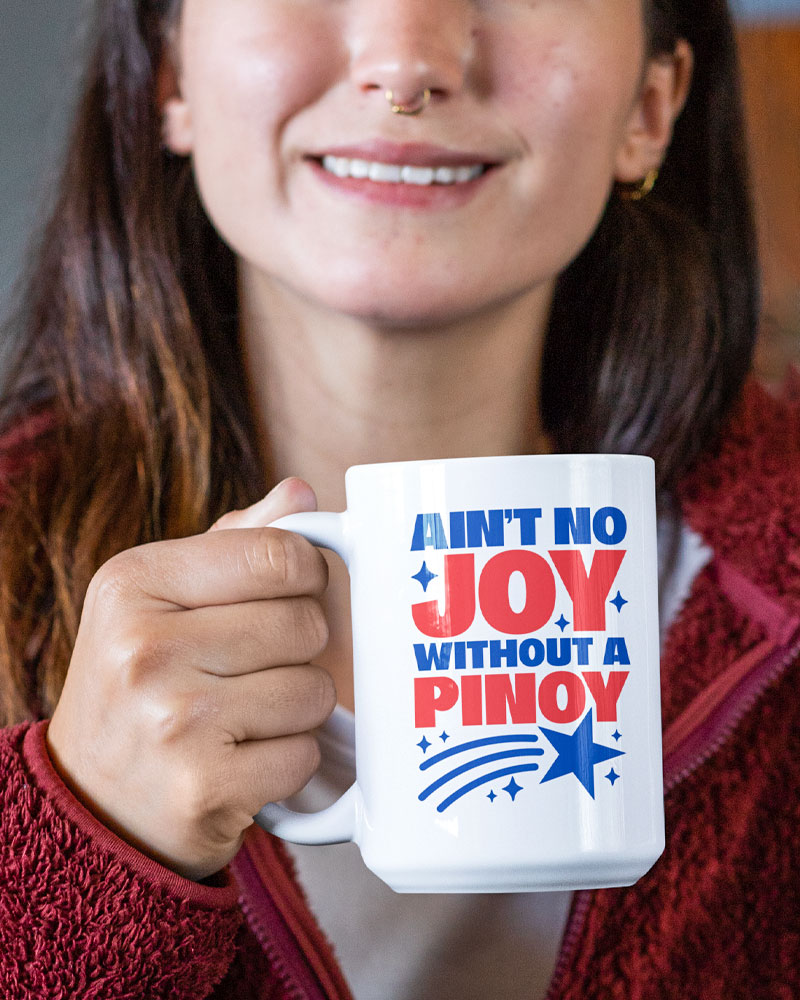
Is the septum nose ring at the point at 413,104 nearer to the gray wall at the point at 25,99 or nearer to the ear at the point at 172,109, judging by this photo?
the ear at the point at 172,109

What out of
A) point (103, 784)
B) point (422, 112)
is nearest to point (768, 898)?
point (103, 784)

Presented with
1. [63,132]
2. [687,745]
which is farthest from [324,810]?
[63,132]

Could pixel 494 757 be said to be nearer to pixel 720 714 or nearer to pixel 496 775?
pixel 496 775

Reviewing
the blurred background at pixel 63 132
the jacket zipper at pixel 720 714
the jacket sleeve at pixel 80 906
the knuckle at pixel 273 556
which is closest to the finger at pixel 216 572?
the knuckle at pixel 273 556

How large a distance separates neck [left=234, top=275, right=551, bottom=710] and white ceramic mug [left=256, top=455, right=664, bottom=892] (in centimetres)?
45

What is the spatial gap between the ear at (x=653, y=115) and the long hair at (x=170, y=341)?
30mm

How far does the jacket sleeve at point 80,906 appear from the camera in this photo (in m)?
0.70

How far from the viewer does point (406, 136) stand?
0.96 m

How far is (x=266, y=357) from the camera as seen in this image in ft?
3.91

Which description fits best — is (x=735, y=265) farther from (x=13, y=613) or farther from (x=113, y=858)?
(x=113, y=858)

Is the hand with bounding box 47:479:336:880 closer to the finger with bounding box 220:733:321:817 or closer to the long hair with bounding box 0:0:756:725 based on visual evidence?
the finger with bounding box 220:733:321:817

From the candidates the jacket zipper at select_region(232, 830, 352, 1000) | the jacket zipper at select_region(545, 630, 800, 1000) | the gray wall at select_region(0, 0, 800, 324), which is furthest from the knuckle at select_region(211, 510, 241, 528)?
the gray wall at select_region(0, 0, 800, 324)

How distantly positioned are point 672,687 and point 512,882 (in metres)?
0.45

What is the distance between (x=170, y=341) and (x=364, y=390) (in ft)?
0.65
